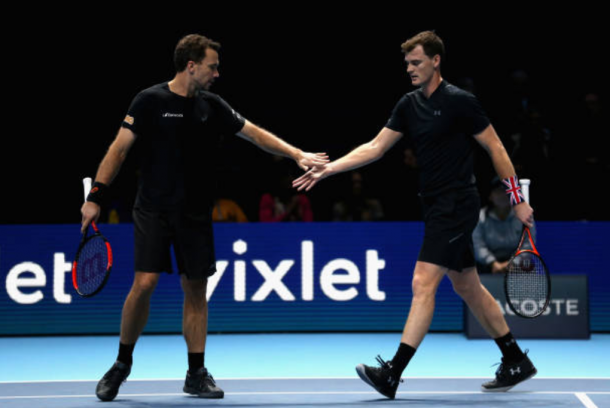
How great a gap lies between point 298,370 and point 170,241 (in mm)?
1759

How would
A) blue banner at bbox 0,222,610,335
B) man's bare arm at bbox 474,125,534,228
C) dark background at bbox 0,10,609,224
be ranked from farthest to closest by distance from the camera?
dark background at bbox 0,10,609,224
blue banner at bbox 0,222,610,335
man's bare arm at bbox 474,125,534,228

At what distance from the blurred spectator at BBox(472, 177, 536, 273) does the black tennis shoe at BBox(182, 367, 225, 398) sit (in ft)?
12.7

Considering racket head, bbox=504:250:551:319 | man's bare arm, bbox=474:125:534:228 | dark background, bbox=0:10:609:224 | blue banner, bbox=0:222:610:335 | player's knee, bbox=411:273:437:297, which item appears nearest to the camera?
player's knee, bbox=411:273:437:297

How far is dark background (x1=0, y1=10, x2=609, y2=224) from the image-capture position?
1240cm

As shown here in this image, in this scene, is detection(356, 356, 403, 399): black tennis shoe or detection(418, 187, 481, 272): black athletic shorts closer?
detection(356, 356, 403, 399): black tennis shoe

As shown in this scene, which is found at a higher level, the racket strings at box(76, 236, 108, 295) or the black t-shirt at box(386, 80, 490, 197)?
the black t-shirt at box(386, 80, 490, 197)

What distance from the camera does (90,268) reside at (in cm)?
573

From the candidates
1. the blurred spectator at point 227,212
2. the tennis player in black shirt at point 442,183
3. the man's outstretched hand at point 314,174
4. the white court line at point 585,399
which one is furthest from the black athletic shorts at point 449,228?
the blurred spectator at point 227,212

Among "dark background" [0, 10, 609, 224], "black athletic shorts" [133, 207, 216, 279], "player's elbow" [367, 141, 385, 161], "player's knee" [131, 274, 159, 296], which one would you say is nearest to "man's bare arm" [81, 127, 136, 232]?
"black athletic shorts" [133, 207, 216, 279]

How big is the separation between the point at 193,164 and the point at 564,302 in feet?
13.9

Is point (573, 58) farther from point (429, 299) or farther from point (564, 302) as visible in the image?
point (429, 299)

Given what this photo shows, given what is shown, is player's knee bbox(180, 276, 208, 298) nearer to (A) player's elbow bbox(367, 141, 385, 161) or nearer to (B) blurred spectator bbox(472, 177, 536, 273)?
(A) player's elbow bbox(367, 141, 385, 161)

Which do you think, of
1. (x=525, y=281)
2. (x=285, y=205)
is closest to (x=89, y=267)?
(x=525, y=281)

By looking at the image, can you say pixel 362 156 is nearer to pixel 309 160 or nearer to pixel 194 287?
pixel 309 160
